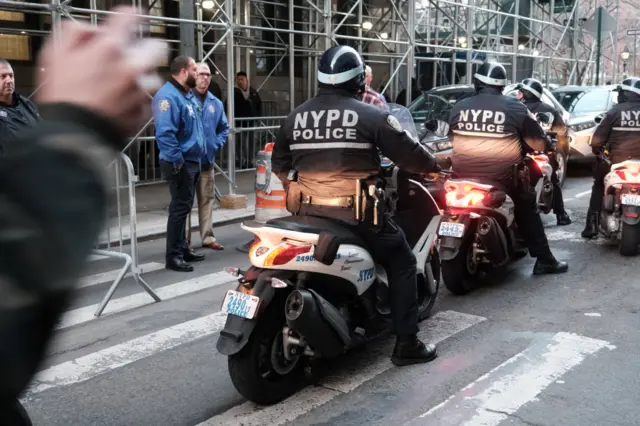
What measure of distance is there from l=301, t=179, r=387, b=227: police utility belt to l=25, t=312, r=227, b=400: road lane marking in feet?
5.26

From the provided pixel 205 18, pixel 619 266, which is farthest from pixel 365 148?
pixel 205 18

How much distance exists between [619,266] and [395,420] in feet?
14.4

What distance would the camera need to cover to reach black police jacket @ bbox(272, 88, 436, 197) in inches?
170

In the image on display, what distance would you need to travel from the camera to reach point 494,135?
632 centimetres

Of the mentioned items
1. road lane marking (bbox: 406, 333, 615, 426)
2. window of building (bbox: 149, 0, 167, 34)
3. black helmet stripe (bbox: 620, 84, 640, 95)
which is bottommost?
road lane marking (bbox: 406, 333, 615, 426)

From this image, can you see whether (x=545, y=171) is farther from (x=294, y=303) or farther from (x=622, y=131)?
(x=294, y=303)

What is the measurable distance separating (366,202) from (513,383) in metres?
1.39

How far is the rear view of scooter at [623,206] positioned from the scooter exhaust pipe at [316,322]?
454 cm

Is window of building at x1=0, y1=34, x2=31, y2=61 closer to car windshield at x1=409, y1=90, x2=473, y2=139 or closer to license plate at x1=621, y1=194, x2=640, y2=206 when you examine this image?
car windshield at x1=409, y1=90, x2=473, y2=139

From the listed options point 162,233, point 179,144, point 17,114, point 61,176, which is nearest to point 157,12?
point 162,233

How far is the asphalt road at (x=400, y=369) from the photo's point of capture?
4.00 meters

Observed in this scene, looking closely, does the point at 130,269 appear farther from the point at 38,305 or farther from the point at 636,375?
the point at 38,305

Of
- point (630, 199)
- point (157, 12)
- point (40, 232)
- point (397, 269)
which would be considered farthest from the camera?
point (157, 12)

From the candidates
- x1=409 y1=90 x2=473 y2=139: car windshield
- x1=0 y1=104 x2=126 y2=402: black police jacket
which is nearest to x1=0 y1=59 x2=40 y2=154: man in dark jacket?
x1=0 y1=104 x2=126 y2=402: black police jacket
